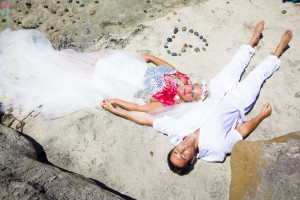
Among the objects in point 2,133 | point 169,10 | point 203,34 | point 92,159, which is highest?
point 169,10

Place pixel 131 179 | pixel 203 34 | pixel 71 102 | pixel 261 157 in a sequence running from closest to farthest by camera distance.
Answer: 1. pixel 261 157
2. pixel 131 179
3. pixel 71 102
4. pixel 203 34

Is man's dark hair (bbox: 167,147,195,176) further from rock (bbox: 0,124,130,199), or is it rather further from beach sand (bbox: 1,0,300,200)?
rock (bbox: 0,124,130,199)

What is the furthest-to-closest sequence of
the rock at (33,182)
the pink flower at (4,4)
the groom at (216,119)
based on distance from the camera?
the pink flower at (4,4)
the groom at (216,119)
the rock at (33,182)

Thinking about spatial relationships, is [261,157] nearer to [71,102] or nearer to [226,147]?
[226,147]

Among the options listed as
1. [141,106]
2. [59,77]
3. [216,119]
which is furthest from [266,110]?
[59,77]

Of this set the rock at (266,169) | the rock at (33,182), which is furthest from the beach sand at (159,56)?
the rock at (33,182)

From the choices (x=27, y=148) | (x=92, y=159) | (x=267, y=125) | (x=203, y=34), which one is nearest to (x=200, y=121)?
(x=267, y=125)

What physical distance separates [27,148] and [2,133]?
16.1 inches

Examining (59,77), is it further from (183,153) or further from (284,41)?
(284,41)

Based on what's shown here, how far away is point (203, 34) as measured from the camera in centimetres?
444

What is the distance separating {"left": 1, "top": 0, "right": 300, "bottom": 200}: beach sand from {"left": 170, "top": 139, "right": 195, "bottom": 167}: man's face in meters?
0.38

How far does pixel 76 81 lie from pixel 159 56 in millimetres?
1692

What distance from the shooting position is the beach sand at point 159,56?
10.7ft

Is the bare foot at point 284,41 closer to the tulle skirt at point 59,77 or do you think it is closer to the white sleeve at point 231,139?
the white sleeve at point 231,139
